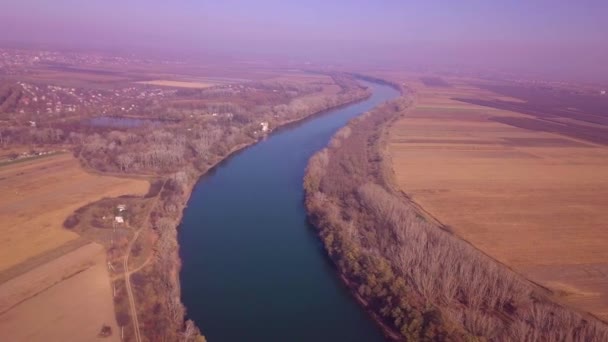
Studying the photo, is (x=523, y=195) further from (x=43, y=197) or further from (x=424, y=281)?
(x=43, y=197)

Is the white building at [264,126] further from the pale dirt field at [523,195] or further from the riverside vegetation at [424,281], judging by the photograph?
the riverside vegetation at [424,281]

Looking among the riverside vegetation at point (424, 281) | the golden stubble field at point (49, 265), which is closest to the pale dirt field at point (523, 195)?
the riverside vegetation at point (424, 281)

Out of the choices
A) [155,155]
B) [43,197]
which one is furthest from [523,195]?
[43,197]

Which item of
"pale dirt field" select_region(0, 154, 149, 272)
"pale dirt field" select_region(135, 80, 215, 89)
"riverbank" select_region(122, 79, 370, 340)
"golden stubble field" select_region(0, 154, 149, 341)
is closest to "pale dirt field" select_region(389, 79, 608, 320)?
"riverbank" select_region(122, 79, 370, 340)

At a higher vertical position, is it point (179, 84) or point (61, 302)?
point (179, 84)

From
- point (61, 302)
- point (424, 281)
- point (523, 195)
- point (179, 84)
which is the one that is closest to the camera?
point (61, 302)

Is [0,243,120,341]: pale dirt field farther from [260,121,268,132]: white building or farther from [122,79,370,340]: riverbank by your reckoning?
[260,121,268,132]: white building
